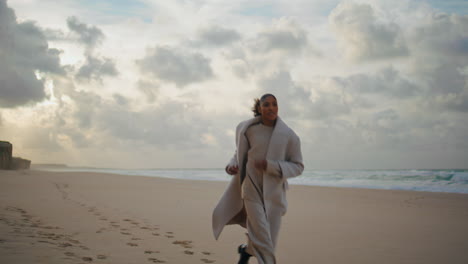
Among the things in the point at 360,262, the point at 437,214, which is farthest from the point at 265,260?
the point at 437,214

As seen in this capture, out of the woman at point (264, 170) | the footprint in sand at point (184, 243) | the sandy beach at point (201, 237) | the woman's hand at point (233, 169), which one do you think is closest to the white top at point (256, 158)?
the woman at point (264, 170)

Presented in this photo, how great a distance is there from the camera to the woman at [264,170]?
316 cm

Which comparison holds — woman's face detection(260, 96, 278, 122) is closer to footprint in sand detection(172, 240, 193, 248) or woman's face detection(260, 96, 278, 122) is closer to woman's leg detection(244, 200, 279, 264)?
woman's leg detection(244, 200, 279, 264)

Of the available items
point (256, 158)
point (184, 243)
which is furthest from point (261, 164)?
point (184, 243)

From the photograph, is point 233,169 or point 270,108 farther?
point 233,169

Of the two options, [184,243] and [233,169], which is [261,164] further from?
[184,243]

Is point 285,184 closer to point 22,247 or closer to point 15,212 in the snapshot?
point 22,247

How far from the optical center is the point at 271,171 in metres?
3.08

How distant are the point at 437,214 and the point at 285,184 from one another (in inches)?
304

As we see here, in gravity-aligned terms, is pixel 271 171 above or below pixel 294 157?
A: below

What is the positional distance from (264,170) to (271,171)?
7cm

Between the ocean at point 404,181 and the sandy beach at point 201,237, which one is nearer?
the sandy beach at point 201,237

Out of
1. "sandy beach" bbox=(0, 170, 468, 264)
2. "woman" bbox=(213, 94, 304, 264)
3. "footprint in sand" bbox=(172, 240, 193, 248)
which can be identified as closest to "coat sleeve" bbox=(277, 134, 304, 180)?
Result: "woman" bbox=(213, 94, 304, 264)

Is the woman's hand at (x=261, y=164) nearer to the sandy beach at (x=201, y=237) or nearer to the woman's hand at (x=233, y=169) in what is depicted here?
the woman's hand at (x=233, y=169)
